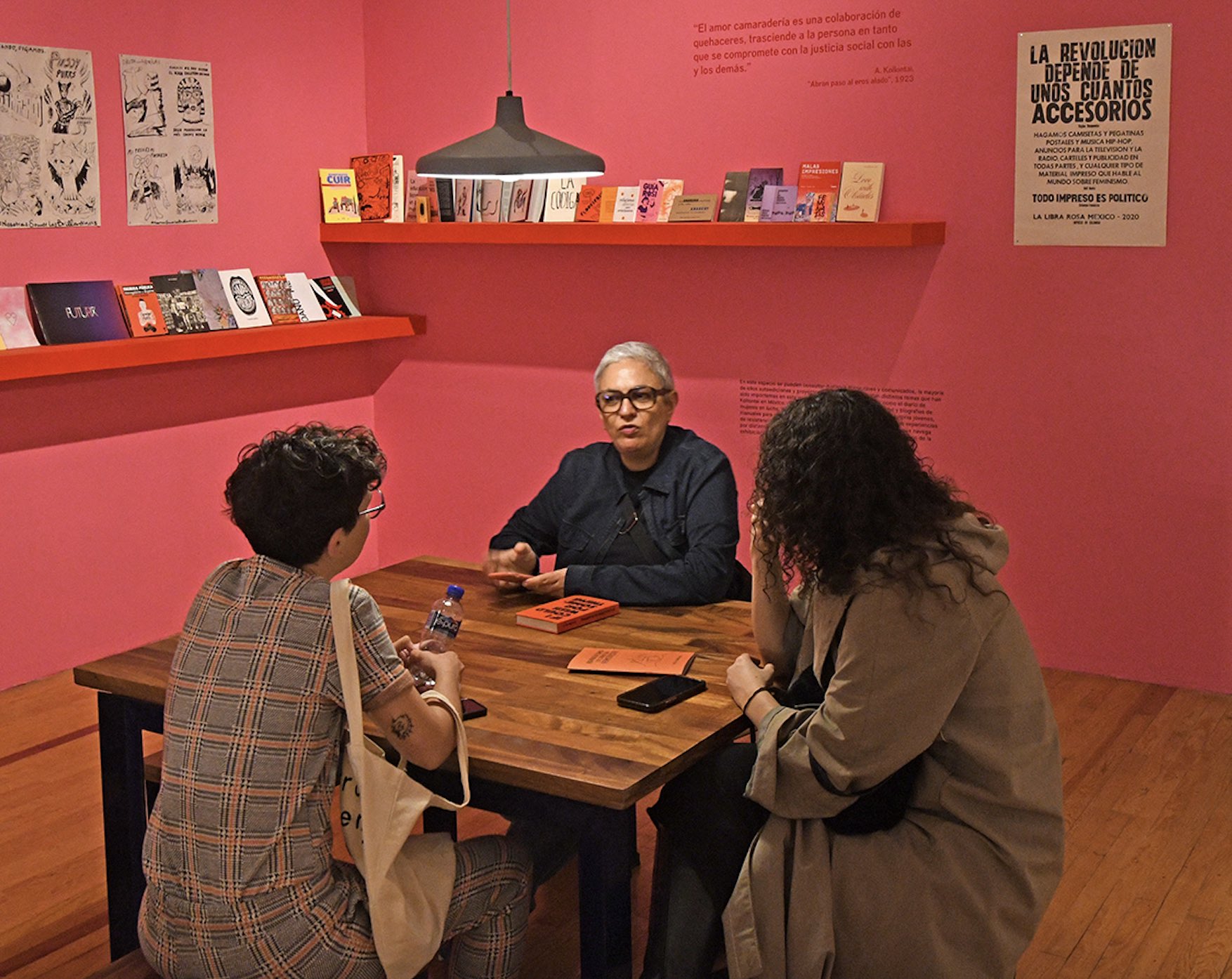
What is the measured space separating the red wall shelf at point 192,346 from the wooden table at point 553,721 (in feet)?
5.91

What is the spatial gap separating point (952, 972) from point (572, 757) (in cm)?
74

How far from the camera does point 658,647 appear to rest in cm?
295

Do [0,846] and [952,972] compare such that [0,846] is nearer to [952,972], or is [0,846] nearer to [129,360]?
[129,360]

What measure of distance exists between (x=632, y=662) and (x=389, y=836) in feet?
2.34

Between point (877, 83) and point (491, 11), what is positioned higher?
point (491, 11)

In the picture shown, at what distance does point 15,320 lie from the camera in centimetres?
475

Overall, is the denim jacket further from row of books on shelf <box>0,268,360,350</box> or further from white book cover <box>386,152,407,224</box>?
white book cover <box>386,152,407,224</box>

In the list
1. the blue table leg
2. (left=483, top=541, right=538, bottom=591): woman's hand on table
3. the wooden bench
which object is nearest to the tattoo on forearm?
the wooden bench

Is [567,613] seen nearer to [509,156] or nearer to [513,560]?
[513,560]

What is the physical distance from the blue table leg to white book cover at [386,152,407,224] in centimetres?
347

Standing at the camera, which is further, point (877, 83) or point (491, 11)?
point (491, 11)

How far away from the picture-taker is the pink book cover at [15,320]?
15.5 feet

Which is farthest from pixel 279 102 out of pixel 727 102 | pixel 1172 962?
pixel 1172 962

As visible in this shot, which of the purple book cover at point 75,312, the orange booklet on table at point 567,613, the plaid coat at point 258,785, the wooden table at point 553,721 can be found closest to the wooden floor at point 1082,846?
the wooden table at point 553,721
